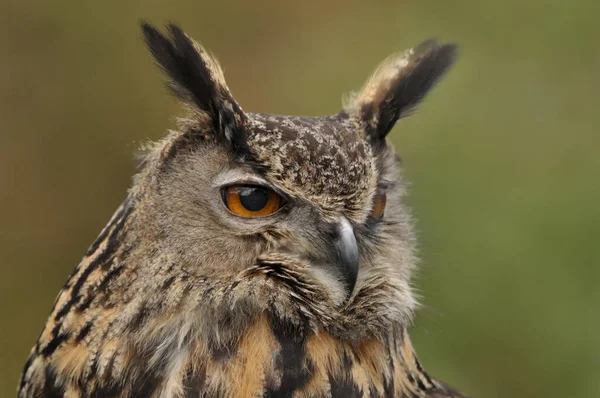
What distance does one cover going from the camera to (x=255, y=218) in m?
1.70

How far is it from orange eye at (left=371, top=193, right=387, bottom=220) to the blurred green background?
4.10 ft

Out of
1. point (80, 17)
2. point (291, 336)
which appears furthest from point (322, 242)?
point (80, 17)

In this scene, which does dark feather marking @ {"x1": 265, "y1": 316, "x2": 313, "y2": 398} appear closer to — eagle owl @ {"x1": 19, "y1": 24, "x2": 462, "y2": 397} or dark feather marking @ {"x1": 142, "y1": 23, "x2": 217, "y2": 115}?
eagle owl @ {"x1": 19, "y1": 24, "x2": 462, "y2": 397}

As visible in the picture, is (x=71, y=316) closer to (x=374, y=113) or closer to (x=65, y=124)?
(x=374, y=113)

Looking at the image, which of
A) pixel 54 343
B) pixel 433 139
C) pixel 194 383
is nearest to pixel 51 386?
pixel 54 343

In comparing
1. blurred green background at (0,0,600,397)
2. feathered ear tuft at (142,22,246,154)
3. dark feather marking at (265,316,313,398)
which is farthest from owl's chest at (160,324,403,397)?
blurred green background at (0,0,600,397)

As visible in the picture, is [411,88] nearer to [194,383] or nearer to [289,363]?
[289,363]

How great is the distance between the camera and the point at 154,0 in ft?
14.4

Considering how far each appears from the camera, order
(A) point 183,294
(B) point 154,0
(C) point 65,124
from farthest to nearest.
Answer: (B) point 154,0 < (C) point 65,124 < (A) point 183,294

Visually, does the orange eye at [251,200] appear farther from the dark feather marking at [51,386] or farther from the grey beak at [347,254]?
the dark feather marking at [51,386]

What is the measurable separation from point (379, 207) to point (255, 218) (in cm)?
33

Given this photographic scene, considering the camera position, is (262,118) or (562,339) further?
(562,339)

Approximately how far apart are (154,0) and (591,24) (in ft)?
8.68

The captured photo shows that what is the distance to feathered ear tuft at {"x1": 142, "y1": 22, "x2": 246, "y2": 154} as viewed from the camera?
5.70 ft
